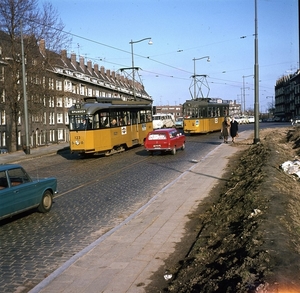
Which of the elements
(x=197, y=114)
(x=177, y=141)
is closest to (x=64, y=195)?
(x=177, y=141)

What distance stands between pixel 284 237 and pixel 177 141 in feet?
64.1

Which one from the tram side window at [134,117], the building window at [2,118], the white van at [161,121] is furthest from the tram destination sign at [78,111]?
the white van at [161,121]

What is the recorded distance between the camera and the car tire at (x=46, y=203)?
11219 millimetres

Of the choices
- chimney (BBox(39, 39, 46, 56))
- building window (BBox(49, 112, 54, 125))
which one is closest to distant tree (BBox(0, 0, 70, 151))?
chimney (BBox(39, 39, 46, 56))

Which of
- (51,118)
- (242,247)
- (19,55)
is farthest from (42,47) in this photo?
(242,247)

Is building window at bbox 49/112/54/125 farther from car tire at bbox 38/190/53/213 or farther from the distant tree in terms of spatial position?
car tire at bbox 38/190/53/213

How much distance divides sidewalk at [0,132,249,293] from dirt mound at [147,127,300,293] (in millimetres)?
265

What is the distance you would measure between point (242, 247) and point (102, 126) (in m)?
19.8

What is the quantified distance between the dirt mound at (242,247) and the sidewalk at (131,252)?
0.27m

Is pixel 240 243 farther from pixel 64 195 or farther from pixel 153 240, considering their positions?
pixel 64 195

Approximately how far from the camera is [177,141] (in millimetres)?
26391

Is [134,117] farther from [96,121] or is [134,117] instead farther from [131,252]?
[131,252]

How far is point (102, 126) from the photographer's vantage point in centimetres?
2591

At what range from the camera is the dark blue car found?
384 inches
